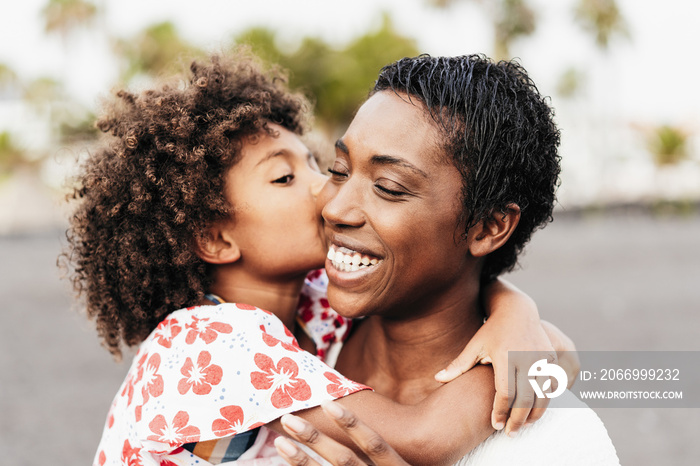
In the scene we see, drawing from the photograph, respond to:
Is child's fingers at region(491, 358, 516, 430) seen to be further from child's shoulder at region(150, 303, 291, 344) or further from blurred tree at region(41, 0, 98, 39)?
blurred tree at region(41, 0, 98, 39)

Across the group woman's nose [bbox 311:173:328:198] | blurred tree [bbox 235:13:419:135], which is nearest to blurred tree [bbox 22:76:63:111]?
blurred tree [bbox 235:13:419:135]

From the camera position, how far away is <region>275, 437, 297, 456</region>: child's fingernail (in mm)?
1883

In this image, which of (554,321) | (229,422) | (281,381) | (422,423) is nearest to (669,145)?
(554,321)

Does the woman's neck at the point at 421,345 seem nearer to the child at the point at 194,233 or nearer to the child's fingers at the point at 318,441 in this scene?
the child at the point at 194,233

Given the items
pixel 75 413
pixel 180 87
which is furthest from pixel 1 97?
pixel 180 87

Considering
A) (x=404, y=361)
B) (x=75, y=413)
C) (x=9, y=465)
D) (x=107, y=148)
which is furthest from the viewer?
(x=75, y=413)

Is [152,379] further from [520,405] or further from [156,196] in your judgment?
[520,405]

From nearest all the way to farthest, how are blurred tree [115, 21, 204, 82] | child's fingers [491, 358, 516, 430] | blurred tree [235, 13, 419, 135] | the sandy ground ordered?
child's fingers [491, 358, 516, 430] → the sandy ground → blurred tree [235, 13, 419, 135] → blurred tree [115, 21, 204, 82]

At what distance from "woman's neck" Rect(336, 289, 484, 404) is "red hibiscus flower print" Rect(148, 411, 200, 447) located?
769 millimetres

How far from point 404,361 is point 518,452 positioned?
57 cm

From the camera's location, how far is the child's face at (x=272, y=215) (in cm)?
259

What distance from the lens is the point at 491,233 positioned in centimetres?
229

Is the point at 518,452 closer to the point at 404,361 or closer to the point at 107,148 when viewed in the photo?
the point at 404,361

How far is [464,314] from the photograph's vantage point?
246 centimetres
